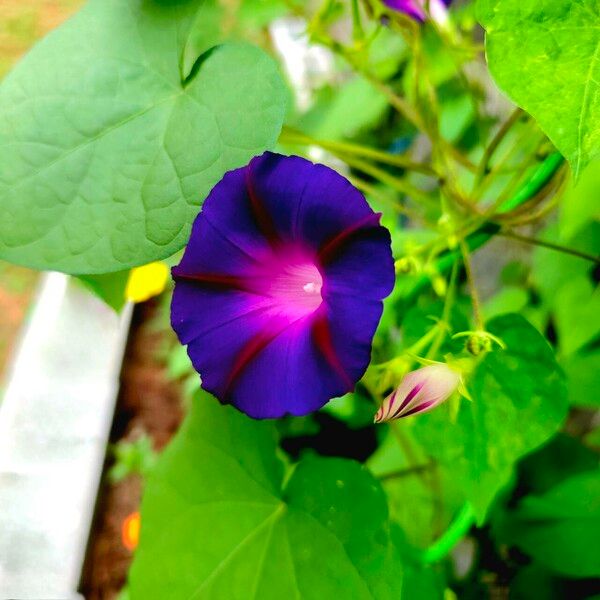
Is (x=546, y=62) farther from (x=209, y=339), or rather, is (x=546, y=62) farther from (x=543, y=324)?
(x=543, y=324)

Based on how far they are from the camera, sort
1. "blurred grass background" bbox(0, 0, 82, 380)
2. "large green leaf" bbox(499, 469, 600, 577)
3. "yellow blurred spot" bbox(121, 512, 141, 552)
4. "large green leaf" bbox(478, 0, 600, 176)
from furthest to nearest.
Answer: "blurred grass background" bbox(0, 0, 82, 380)
"yellow blurred spot" bbox(121, 512, 141, 552)
"large green leaf" bbox(499, 469, 600, 577)
"large green leaf" bbox(478, 0, 600, 176)

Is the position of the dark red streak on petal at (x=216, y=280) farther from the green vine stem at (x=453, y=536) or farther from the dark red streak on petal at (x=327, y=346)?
the green vine stem at (x=453, y=536)

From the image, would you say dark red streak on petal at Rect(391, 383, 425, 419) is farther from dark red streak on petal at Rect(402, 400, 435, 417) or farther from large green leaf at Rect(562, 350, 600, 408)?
large green leaf at Rect(562, 350, 600, 408)

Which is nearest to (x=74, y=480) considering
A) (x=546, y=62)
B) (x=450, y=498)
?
(x=450, y=498)

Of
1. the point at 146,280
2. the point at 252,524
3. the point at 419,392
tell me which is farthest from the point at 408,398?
the point at 146,280

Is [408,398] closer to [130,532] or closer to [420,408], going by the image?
[420,408]

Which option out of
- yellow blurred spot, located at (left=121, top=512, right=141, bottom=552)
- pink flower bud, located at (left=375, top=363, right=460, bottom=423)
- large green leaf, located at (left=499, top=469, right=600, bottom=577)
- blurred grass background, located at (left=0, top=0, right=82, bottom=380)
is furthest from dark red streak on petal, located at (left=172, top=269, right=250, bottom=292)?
blurred grass background, located at (left=0, top=0, right=82, bottom=380)
